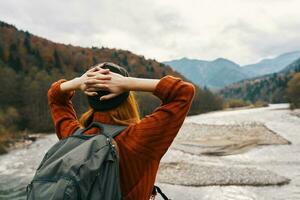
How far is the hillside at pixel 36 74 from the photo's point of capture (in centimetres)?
4380

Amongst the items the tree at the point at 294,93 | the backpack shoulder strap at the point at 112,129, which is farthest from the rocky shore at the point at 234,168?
the tree at the point at 294,93

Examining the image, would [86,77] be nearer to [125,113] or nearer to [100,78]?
[100,78]

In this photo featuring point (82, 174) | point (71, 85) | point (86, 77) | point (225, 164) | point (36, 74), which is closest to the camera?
point (82, 174)

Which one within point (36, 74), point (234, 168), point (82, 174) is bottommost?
point (234, 168)

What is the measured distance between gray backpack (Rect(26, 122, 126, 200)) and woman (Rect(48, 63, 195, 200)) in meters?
0.11

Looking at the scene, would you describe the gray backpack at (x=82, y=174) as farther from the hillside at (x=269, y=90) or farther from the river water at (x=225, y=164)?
the hillside at (x=269, y=90)

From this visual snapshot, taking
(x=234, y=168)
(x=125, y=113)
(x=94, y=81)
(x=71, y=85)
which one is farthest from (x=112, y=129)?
(x=234, y=168)

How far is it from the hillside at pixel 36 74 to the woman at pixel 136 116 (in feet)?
113

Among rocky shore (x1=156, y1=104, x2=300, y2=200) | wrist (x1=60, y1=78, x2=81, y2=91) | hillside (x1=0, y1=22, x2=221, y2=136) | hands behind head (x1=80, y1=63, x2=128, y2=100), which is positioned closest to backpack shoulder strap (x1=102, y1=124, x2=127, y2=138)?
hands behind head (x1=80, y1=63, x2=128, y2=100)

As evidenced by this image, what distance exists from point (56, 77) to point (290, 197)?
45042mm

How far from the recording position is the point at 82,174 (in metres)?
1.53

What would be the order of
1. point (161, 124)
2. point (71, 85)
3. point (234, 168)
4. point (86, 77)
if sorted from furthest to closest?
point (234, 168)
point (71, 85)
point (86, 77)
point (161, 124)

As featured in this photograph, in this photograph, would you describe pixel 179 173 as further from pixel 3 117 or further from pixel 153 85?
pixel 3 117

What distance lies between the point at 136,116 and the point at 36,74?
52431mm
